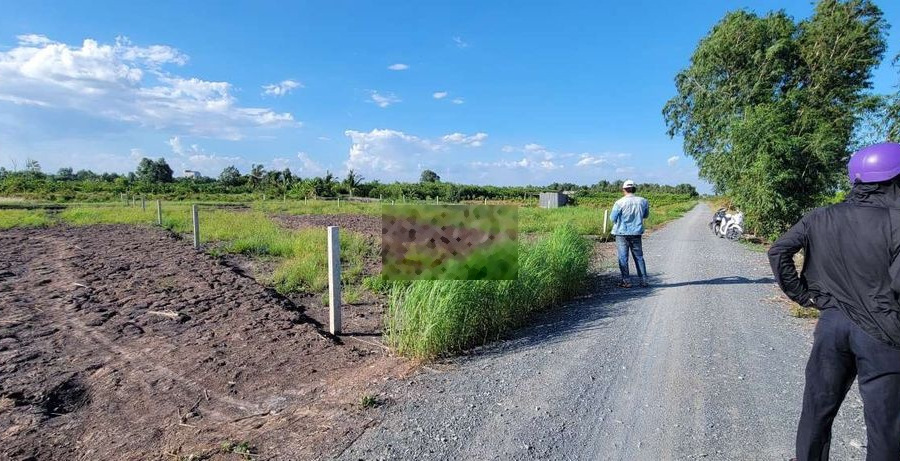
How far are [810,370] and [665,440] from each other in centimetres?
96

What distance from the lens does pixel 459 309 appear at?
4.54m

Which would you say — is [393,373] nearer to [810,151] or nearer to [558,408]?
[558,408]

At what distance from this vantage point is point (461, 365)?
4.14 meters

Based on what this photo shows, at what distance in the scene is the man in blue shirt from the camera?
716 centimetres

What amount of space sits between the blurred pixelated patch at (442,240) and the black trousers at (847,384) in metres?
3.00

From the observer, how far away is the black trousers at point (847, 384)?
6.64ft

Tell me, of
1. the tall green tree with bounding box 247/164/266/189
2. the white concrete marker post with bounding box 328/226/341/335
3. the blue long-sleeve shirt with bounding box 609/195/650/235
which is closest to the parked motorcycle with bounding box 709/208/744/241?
the blue long-sleeve shirt with bounding box 609/195/650/235

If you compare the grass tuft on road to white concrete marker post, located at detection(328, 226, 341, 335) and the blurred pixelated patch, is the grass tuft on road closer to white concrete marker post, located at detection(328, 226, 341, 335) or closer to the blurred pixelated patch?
the blurred pixelated patch

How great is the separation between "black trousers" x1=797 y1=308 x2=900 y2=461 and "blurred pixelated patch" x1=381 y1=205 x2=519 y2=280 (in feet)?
9.84

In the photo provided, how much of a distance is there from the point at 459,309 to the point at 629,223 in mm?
3966

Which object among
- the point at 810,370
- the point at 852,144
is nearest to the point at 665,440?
the point at 810,370

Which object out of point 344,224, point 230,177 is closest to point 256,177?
point 230,177

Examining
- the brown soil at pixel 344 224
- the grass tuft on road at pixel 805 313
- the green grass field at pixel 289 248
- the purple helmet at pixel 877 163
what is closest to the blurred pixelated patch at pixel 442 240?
the green grass field at pixel 289 248

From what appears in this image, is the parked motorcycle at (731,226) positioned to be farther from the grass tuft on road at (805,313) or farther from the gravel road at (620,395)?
the gravel road at (620,395)
